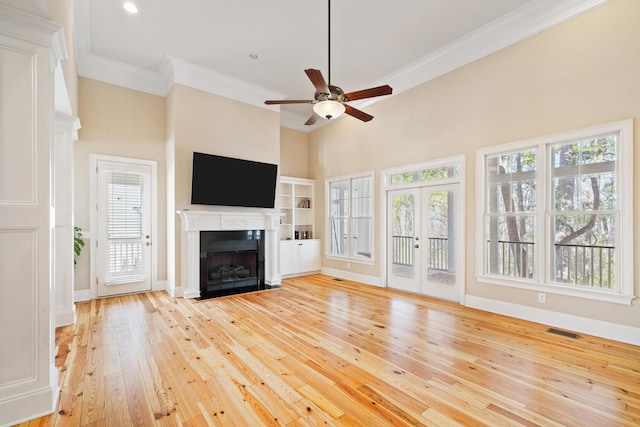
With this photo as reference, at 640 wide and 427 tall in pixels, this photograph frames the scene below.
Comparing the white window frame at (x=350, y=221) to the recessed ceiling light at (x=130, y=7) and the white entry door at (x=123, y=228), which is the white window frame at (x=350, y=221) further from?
the recessed ceiling light at (x=130, y=7)

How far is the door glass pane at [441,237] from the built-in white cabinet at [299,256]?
2.87m

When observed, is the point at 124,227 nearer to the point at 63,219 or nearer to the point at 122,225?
the point at 122,225

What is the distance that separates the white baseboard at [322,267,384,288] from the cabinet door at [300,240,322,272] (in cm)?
25

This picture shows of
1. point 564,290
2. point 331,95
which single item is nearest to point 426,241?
point 564,290

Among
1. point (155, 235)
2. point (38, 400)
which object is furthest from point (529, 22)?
point (155, 235)

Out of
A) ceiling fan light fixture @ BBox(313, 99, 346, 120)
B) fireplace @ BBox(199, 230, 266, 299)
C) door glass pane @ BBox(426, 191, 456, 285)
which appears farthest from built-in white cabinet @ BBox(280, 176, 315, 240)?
ceiling fan light fixture @ BBox(313, 99, 346, 120)

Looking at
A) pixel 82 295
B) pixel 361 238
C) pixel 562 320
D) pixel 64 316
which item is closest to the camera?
pixel 562 320

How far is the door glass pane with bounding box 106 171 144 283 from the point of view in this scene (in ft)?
16.7

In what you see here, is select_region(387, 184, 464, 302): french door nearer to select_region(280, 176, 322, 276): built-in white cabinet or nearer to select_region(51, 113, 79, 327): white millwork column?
select_region(280, 176, 322, 276): built-in white cabinet

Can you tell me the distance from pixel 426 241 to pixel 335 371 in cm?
324

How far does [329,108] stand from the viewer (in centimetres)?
333

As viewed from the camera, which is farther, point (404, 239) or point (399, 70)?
point (404, 239)

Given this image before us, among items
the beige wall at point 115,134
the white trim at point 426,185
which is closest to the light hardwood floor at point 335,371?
the white trim at point 426,185

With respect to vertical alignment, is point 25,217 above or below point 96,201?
below
